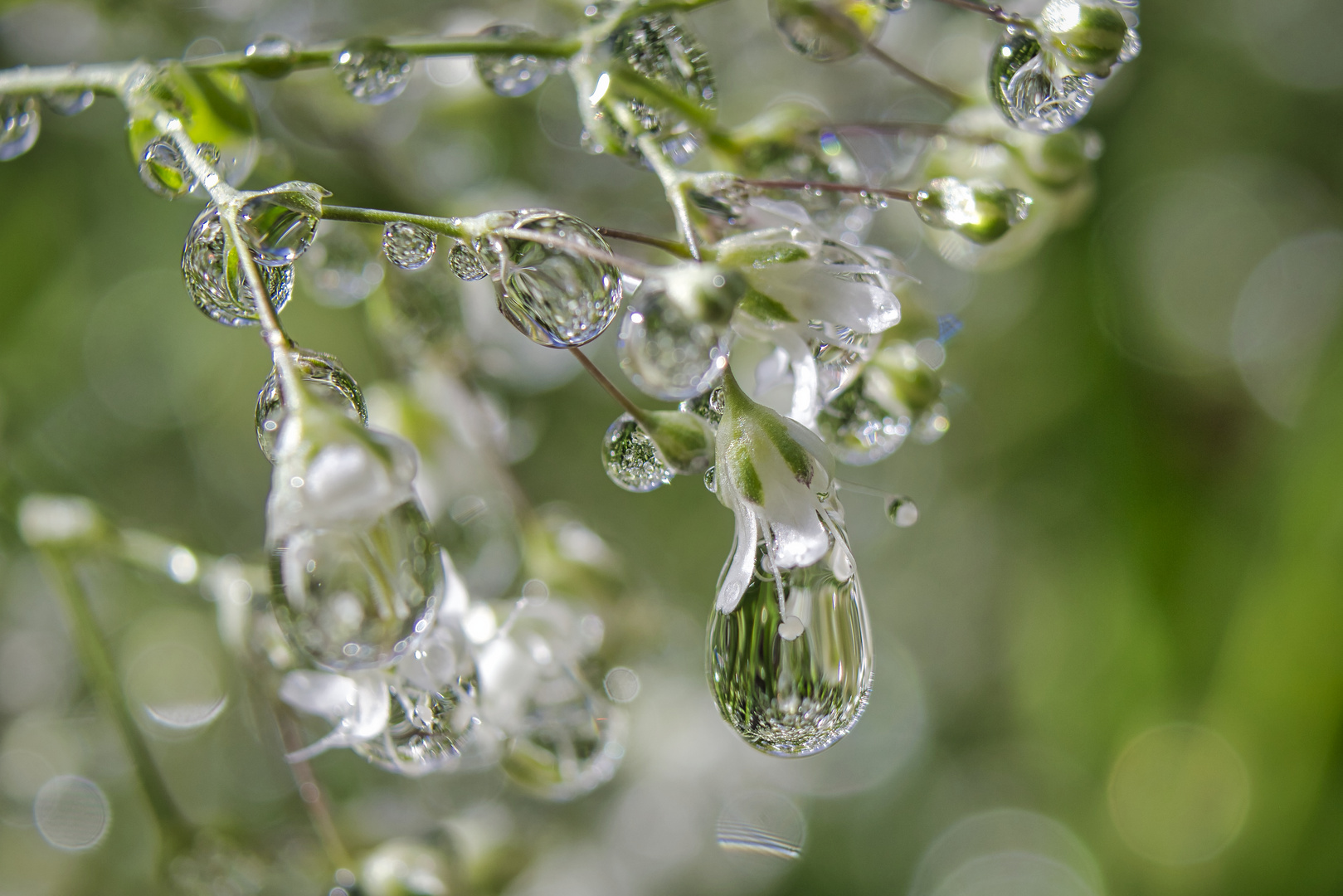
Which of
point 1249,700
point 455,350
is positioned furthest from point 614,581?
point 1249,700

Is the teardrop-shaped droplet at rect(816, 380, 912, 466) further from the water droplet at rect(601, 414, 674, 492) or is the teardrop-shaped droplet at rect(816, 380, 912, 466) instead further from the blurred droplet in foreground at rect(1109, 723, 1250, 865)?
the blurred droplet in foreground at rect(1109, 723, 1250, 865)

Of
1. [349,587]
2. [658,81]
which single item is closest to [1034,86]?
[658,81]

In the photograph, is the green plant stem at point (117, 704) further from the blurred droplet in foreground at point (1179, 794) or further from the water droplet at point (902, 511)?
the blurred droplet in foreground at point (1179, 794)

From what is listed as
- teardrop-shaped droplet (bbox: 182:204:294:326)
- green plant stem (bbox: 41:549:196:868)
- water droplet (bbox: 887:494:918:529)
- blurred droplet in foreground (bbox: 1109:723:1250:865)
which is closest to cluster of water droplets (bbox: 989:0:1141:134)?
water droplet (bbox: 887:494:918:529)

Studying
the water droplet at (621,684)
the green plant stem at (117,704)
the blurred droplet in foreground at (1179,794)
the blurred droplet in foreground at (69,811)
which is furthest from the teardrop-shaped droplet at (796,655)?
the blurred droplet in foreground at (69,811)

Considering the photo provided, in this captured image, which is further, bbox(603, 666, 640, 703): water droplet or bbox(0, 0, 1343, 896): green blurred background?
bbox(0, 0, 1343, 896): green blurred background

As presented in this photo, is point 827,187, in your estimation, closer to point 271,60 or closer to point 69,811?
point 271,60
